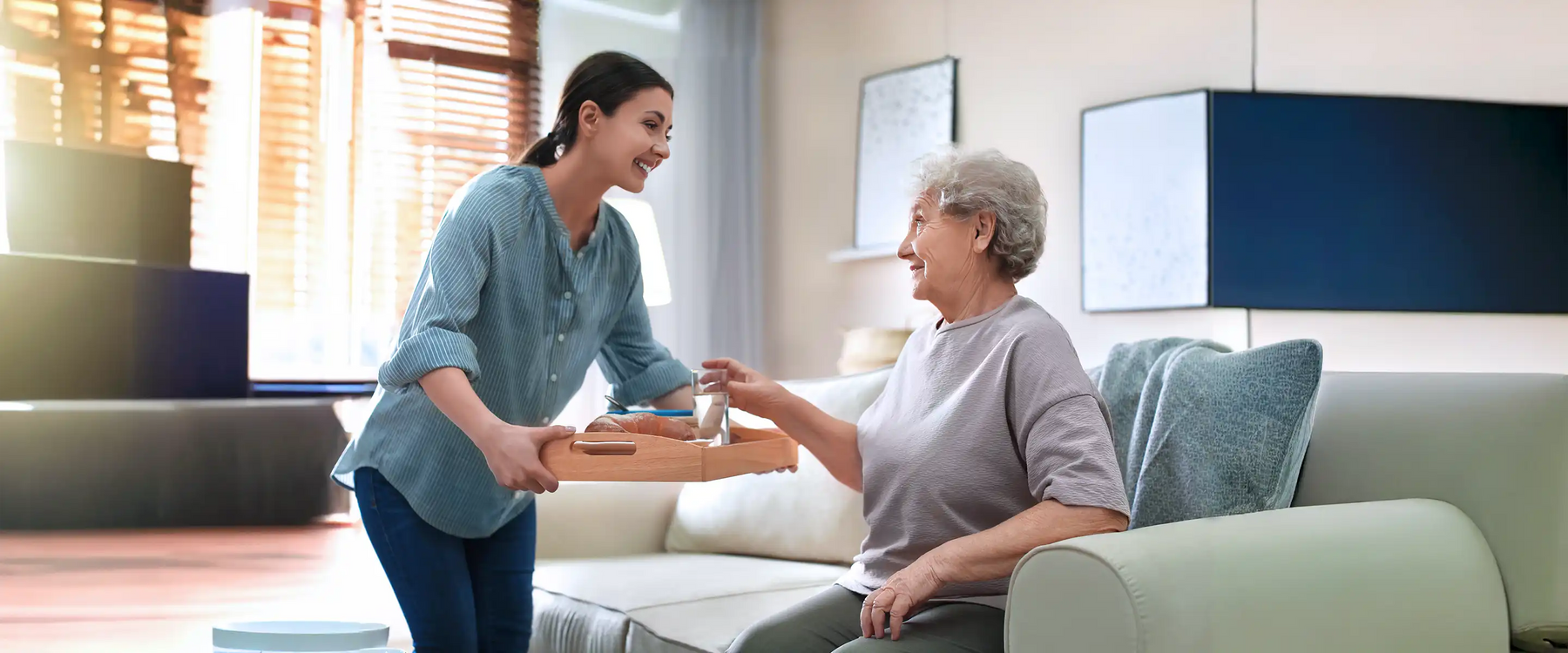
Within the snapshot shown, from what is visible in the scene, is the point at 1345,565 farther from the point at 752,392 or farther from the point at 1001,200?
the point at 752,392

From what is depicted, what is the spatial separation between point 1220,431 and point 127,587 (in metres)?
2.20

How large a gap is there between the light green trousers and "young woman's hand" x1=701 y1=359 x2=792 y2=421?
281mm

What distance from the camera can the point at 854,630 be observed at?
1521mm

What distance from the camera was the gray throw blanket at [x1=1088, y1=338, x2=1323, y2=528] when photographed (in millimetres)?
1578

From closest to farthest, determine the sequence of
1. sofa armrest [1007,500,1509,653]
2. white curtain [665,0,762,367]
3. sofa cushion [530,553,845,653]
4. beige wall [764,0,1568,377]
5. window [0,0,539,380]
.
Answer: sofa armrest [1007,500,1509,653]
sofa cushion [530,553,845,653]
beige wall [764,0,1568,377]
window [0,0,539,380]
white curtain [665,0,762,367]

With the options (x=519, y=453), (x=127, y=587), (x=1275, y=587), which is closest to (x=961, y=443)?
(x=1275, y=587)

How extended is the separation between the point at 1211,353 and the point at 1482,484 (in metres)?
0.38

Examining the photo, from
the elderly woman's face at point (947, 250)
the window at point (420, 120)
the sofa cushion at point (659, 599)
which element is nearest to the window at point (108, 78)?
the window at point (420, 120)

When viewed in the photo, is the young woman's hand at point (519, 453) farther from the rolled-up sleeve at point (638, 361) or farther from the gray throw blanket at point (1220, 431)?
the gray throw blanket at point (1220, 431)

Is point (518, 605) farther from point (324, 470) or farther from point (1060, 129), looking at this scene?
point (1060, 129)

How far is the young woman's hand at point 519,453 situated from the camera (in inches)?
52.2

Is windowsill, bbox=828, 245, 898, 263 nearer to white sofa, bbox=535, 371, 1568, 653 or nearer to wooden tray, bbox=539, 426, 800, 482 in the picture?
white sofa, bbox=535, 371, 1568, 653

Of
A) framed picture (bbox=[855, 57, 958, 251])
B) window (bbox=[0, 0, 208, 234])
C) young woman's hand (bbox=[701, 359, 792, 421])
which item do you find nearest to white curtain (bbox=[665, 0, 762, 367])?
framed picture (bbox=[855, 57, 958, 251])

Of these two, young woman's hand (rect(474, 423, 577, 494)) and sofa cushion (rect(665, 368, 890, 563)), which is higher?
young woman's hand (rect(474, 423, 577, 494))
